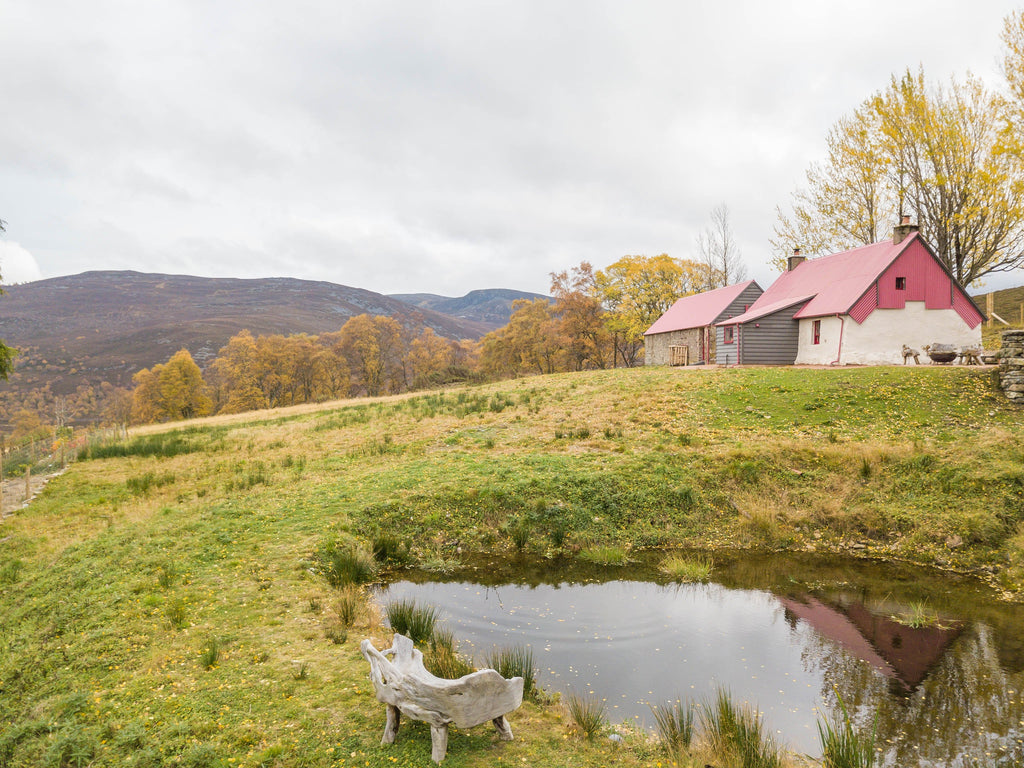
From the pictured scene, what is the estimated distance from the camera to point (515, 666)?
590 cm

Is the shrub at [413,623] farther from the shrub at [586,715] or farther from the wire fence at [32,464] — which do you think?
the wire fence at [32,464]

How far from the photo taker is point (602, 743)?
15.8 ft

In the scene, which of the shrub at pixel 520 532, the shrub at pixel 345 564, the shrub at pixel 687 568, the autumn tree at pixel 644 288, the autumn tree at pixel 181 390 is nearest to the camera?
the shrub at pixel 345 564

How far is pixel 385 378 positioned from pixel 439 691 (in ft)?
222

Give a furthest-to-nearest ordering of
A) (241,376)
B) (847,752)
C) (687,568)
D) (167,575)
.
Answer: (241,376) < (687,568) < (167,575) < (847,752)

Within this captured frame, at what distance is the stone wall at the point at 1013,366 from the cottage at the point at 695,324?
2092 centimetres

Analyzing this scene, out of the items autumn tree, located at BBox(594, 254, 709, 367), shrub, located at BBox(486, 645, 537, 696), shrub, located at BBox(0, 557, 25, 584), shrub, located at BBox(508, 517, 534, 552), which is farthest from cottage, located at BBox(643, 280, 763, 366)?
shrub, located at BBox(0, 557, 25, 584)

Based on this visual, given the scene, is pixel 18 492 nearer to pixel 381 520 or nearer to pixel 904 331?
pixel 381 520

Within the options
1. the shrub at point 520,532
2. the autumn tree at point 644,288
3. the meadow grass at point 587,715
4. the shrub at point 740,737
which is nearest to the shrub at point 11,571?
the shrub at point 520,532

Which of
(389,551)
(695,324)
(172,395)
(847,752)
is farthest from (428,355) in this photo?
(847,752)

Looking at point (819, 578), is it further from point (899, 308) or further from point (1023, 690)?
point (899, 308)

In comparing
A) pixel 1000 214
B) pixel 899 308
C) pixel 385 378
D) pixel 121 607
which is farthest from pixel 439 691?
pixel 385 378

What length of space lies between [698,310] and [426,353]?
44.8 meters

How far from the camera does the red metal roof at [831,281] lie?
2588 cm
